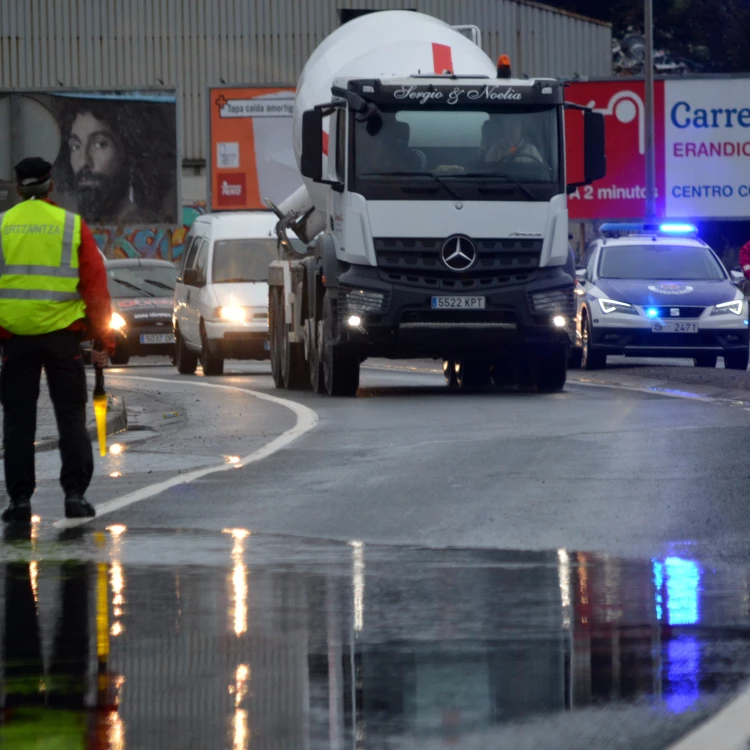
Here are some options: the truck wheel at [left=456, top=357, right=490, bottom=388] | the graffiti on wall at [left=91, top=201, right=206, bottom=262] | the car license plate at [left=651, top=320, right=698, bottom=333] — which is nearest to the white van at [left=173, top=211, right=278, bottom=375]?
the truck wheel at [left=456, top=357, right=490, bottom=388]

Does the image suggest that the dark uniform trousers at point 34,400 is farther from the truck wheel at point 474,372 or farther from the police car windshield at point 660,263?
the police car windshield at point 660,263

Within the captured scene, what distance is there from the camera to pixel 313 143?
20484 millimetres

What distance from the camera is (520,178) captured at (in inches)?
790

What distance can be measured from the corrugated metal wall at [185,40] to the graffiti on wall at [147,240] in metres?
1.58

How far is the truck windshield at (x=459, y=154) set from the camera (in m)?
19.9

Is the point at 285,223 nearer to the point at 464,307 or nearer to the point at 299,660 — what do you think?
the point at 464,307

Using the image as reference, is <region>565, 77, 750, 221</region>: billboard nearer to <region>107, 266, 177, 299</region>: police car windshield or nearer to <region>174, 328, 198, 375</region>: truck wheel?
<region>107, 266, 177, 299</region>: police car windshield

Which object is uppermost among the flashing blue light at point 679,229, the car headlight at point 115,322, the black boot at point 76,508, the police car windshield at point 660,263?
the flashing blue light at point 679,229

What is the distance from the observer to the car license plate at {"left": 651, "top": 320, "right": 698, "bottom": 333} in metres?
25.8

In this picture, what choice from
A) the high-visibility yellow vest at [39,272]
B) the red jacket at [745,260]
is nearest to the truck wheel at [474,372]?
the red jacket at [745,260]

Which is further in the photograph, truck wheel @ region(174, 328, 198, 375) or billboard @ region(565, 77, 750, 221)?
billboard @ region(565, 77, 750, 221)

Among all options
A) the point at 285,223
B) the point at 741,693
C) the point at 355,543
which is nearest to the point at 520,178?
the point at 285,223

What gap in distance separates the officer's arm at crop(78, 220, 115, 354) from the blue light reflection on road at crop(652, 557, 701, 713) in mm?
3200

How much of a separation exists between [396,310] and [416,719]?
14.8 m
